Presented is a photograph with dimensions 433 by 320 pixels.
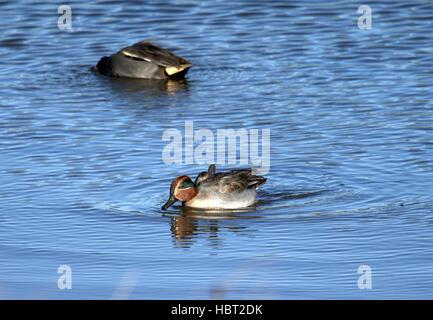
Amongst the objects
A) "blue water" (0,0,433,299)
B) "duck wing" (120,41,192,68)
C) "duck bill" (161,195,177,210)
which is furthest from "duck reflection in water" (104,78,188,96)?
"duck bill" (161,195,177,210)

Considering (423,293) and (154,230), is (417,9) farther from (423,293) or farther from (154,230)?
(423,293)

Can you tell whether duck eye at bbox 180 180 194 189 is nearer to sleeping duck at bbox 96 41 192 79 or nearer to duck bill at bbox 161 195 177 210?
duck bill at bbox 161 195 177 210

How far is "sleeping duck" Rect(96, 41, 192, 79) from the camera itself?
18797 millimetres

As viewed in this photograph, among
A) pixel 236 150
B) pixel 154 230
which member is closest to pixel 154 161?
pixel 236 150

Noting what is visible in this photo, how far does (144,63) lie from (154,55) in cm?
24

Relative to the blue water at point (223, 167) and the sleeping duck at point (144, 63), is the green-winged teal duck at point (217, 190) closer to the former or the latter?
the blue water at point (223, 167)

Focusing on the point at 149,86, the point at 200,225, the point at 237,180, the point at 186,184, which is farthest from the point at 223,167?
the point at 149,86

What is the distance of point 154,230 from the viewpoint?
1216cm

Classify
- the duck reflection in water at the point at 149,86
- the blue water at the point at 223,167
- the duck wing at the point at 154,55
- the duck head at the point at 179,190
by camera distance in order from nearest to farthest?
the blue water at the point at 223,167 → the duck head at the point at 179,190 → the duck reflection in water at the point at 149,86 → the duck wing at the point at 154,55

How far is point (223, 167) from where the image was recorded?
14.3 meters

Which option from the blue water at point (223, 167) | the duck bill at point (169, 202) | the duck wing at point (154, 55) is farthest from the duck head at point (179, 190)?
the duck wing at point (154, 55)

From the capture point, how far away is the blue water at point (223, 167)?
10688mm

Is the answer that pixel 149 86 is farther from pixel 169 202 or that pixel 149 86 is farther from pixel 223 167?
pixel 169 202

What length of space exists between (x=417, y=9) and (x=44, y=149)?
8.81m
